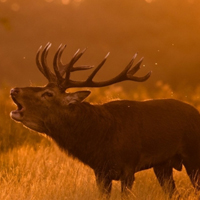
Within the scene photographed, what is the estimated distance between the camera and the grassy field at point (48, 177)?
5.98m

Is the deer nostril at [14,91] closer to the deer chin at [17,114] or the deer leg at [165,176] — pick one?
the deer chin at [17,114]

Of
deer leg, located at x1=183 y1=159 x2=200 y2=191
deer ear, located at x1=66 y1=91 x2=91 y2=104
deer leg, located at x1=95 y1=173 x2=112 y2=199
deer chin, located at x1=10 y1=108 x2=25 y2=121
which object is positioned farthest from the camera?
deer leg, located at x1=183 y1=159 x2=200 y2=191

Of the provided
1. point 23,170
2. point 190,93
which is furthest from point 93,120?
point 190,93

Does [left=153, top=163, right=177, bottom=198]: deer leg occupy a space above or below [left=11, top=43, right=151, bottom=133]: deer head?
below

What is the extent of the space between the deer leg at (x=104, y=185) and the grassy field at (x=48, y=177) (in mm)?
80

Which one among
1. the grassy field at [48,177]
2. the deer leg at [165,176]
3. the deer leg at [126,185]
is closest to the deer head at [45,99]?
the grassy field at [48,177]

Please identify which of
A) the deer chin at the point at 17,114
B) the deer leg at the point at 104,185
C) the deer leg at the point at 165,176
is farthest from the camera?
the deer leg at the point at 165,176

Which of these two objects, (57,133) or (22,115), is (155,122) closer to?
(57,133)

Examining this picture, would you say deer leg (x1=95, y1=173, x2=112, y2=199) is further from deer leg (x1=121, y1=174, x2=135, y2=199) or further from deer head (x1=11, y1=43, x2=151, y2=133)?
deer head (x1=11, y1=43, x2=151, y2=133)

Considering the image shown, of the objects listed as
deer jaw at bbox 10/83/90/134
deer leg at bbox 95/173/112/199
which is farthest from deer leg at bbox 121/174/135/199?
deer jaw at bbox 10/83/90/134

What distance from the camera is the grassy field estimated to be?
5.98 metres

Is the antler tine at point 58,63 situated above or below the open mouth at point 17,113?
above

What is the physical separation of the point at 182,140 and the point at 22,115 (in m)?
2.18

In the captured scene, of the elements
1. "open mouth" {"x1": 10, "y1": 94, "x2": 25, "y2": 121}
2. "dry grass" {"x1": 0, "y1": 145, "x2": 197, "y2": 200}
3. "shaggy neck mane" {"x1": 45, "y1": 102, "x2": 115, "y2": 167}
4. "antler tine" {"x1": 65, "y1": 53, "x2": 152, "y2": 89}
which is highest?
"antler tine" {"x1": 65, "y1": 53, "x2": 152, "y2": 89}
